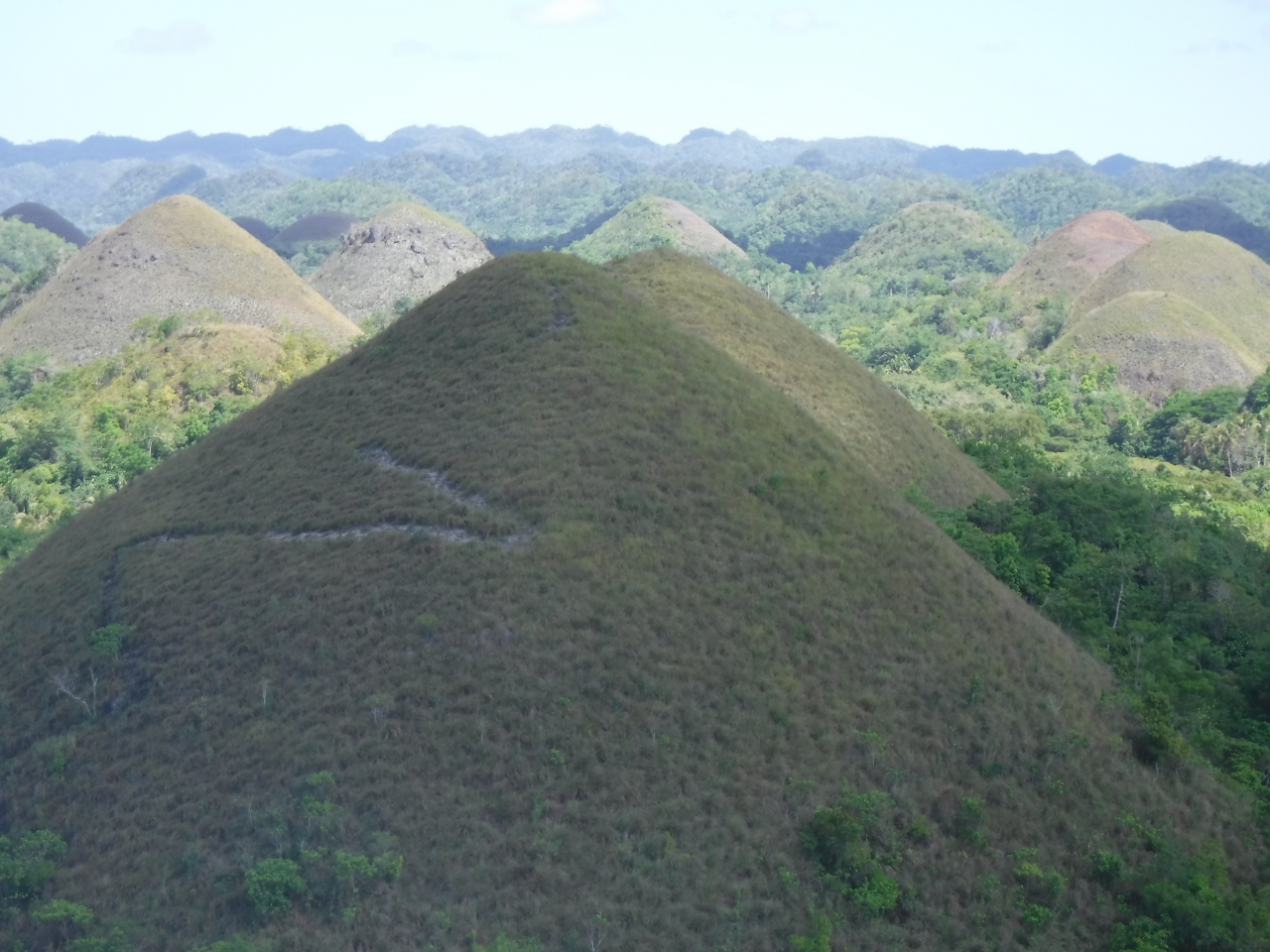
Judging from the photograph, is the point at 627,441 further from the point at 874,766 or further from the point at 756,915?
the point at 756,915

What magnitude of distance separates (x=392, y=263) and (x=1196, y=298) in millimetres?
72791

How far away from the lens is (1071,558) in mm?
29125

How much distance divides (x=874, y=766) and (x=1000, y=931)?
10.4 feet

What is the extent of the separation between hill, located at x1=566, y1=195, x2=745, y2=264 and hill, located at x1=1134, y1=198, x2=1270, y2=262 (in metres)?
69.3

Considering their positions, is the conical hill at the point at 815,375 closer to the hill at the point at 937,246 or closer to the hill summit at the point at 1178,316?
the hill summit at the point at 1178,316

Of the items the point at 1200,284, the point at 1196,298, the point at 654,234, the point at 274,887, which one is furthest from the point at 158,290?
the point at 1200,284

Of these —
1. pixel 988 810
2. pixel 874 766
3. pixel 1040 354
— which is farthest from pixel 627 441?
pixel 1040 354

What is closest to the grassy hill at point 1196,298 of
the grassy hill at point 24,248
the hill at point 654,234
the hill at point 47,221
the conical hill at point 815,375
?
the conical hill at point 815,375

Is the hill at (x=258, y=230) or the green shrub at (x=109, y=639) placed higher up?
the hill at (x=258, y=230)

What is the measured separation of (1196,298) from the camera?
93.0 m

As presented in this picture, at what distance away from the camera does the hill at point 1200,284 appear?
9256 centimetres

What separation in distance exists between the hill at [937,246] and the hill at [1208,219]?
39826 millimetres

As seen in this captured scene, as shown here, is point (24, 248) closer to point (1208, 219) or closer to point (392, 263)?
point (392, 263)

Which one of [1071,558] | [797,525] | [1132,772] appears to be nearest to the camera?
[1132,772]
